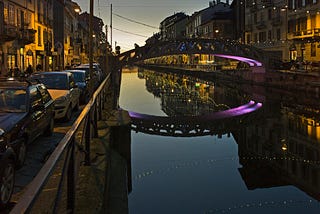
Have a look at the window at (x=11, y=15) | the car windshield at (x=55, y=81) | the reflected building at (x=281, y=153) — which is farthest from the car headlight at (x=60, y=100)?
the window at (x=11, y=15)

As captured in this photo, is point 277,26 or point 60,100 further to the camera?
point 277,26

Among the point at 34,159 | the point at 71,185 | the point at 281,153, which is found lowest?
the point at 281,153

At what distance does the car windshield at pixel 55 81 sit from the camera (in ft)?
54.8

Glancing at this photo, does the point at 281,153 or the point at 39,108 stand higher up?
the point at 39,108

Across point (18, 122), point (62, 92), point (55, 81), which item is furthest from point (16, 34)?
point (18, 122)

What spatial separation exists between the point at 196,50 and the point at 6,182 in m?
46.6

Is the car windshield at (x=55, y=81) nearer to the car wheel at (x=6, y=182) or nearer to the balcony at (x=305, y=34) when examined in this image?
the car wheel at (x=6, y=182)

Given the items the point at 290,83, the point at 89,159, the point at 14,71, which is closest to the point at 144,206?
the point at 89,159

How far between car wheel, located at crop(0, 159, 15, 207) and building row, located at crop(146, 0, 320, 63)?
45608mm

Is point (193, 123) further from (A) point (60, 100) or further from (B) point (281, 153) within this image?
(A) point (60, 100)

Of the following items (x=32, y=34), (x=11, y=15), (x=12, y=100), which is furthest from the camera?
(x=32, y=34)

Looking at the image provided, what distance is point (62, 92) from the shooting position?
15.6 m

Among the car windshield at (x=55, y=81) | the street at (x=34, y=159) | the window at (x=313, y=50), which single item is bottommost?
the street at (x=34, y=159)

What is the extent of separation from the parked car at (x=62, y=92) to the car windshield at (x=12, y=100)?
3997 millimetres
